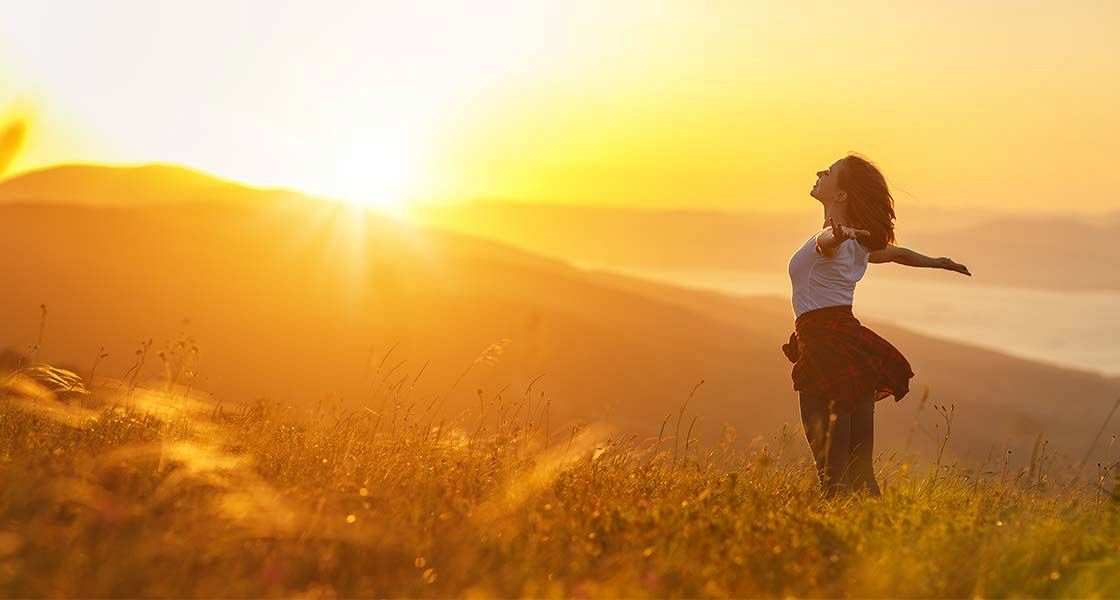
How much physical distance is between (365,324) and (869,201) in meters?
40.7

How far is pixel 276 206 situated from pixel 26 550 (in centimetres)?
8155

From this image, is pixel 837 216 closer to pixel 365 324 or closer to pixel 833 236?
pixel 833 236

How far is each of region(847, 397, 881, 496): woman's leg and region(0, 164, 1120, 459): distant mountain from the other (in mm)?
14345

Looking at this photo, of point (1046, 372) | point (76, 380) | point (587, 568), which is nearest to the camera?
point (587, 568)

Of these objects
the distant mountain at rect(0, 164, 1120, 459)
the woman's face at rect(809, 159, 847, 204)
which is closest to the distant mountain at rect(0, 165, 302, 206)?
the distant mountain at rect(0, 164, 1120, 459)

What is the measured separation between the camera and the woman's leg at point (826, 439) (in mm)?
6449

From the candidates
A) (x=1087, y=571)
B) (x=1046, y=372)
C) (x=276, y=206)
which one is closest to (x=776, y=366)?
(x=276, y=206)

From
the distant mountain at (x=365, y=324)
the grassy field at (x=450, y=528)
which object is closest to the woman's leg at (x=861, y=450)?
the grassy field at (x=450, y=528)

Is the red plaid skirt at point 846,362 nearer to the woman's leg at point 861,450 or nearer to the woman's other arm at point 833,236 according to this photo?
the woman's leg at point 861,450

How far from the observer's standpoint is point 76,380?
7391 mm

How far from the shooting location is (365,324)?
152 ft

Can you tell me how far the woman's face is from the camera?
678cm

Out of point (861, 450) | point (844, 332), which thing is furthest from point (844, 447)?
point (844, 332)

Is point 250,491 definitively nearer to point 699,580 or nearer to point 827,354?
point 699,580
